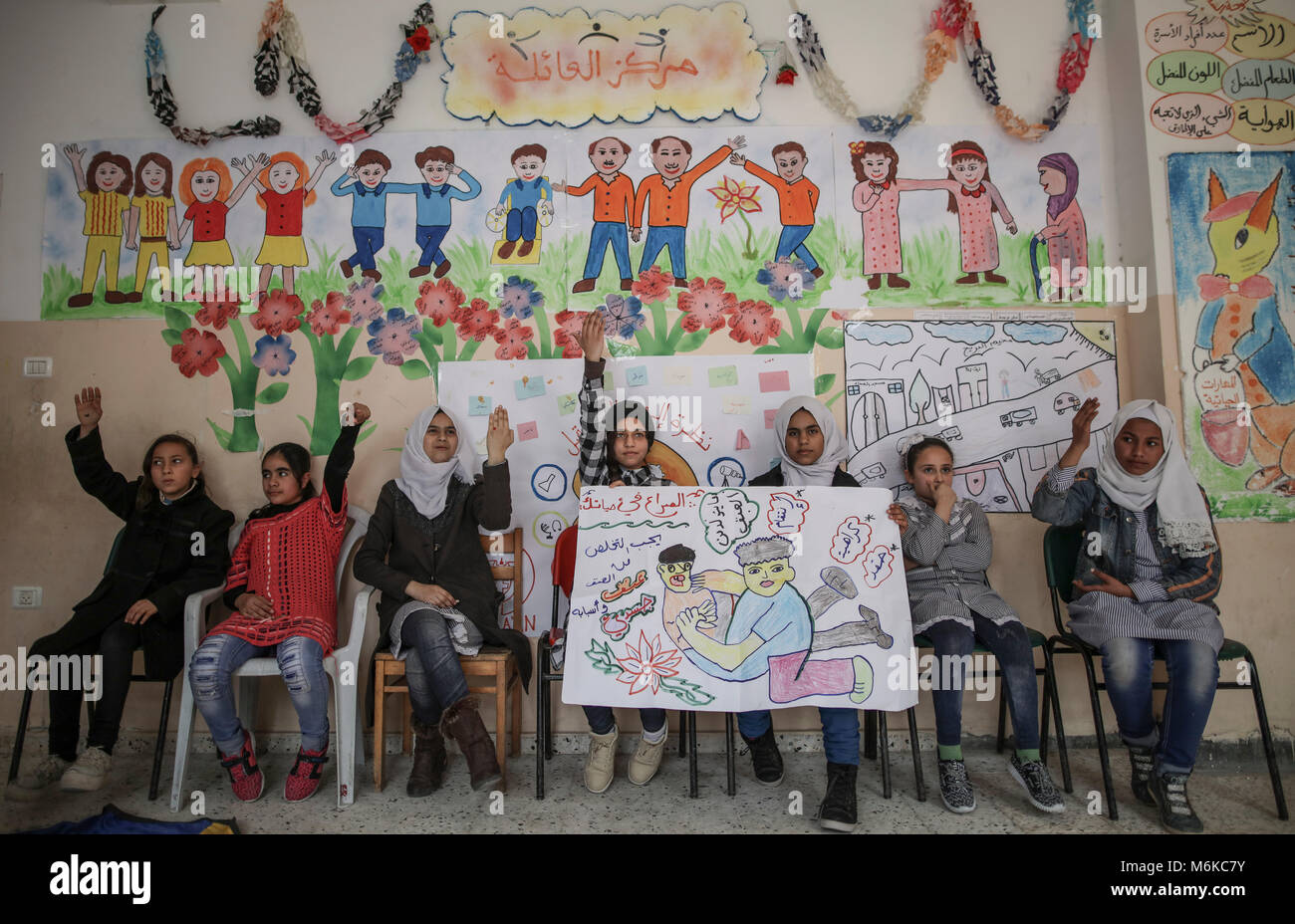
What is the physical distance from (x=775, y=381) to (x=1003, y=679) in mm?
1476

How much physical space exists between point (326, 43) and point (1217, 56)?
3.92m

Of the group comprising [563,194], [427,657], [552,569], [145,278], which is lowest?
[427,657]

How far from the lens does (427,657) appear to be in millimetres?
2910

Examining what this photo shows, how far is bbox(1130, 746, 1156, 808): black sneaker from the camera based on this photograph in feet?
9.07

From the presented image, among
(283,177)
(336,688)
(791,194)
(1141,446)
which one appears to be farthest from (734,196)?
(336,688)

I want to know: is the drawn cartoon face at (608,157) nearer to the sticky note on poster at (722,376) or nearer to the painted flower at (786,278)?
the painted flower at (786,278)

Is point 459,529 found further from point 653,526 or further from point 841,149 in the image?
point 841,149

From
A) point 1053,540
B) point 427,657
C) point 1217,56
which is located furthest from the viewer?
point 1217,56

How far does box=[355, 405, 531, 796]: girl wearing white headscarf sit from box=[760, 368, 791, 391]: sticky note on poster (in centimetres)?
112

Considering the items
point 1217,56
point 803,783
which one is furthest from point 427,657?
point 1217,56

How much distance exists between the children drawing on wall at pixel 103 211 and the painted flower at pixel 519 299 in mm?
1722

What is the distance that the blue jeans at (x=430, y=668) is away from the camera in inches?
114

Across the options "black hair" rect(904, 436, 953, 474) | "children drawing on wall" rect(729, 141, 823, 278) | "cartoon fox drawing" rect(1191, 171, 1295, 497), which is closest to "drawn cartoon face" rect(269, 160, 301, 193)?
"children drawing on wall" rect(729, 141, 823, 278)

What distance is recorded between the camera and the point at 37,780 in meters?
2.88
